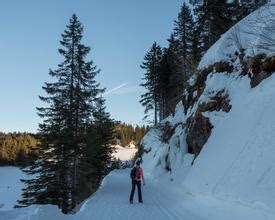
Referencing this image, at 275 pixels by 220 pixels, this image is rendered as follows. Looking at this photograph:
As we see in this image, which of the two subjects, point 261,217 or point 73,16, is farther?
point 73,16

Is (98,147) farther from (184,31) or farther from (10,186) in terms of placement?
(10,186)

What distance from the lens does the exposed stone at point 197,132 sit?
784 inches

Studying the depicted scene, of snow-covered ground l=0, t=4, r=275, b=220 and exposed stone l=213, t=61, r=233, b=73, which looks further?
exposed stone l=213, t=61, r=233, b=73

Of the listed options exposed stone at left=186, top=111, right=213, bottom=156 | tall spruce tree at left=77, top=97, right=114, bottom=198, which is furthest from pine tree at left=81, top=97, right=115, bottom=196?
exposed stone at left=186, top=111, right=213, bottom=156

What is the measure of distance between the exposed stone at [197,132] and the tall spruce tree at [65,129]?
394 inches

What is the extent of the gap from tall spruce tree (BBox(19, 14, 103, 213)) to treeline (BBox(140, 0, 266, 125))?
350 inches

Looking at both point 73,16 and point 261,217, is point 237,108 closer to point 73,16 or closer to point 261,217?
point 261,217

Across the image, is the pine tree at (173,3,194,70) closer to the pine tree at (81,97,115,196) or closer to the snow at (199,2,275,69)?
the pine tree at (81,97,115,196)

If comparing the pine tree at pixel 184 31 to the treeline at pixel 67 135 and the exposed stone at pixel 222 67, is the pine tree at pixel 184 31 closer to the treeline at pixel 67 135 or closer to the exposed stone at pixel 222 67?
the treeline at pixel 67 135

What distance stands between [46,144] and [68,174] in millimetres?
2841

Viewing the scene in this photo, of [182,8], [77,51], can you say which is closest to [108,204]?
[77,51]

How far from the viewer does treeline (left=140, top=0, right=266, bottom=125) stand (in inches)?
1358


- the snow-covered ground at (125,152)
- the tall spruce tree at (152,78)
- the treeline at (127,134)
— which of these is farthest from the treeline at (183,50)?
the treeline at (127,134)

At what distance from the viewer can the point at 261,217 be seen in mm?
9273
